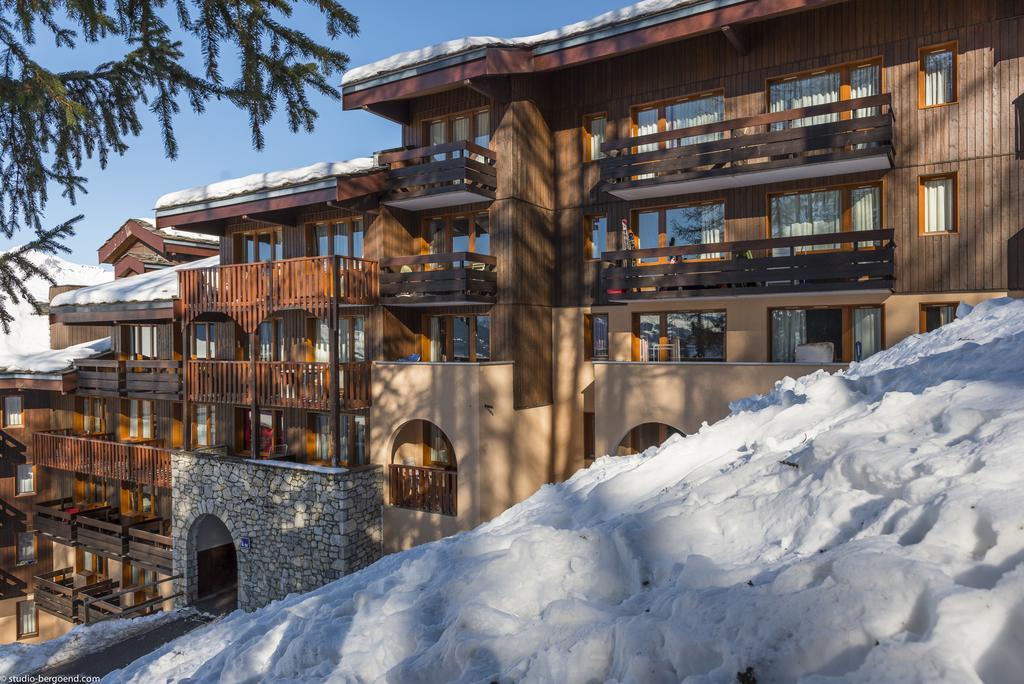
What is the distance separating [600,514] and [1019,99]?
11.9m

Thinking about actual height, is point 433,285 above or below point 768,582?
above

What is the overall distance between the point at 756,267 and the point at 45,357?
948 inches

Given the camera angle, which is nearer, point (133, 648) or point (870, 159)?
point (870, 159)

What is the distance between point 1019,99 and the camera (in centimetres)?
1141

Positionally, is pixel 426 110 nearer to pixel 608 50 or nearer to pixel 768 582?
pixel 608 50

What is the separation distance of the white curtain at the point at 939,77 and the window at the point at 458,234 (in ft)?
31.9

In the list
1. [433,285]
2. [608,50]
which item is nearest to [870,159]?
[608,50]

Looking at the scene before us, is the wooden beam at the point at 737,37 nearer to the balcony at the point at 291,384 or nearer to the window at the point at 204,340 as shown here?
the balcony at the point at 291,384

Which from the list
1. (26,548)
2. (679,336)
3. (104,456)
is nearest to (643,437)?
(679,336)

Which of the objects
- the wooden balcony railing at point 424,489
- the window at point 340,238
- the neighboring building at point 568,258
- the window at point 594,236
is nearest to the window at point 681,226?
the neighboring building at point 568,258

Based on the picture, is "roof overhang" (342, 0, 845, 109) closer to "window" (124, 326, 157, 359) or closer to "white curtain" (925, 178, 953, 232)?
"white curtain" (925, 178, 953, 232)

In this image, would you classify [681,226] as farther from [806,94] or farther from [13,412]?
[13,412]

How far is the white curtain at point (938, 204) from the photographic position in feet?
41.2

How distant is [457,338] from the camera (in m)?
16.8
